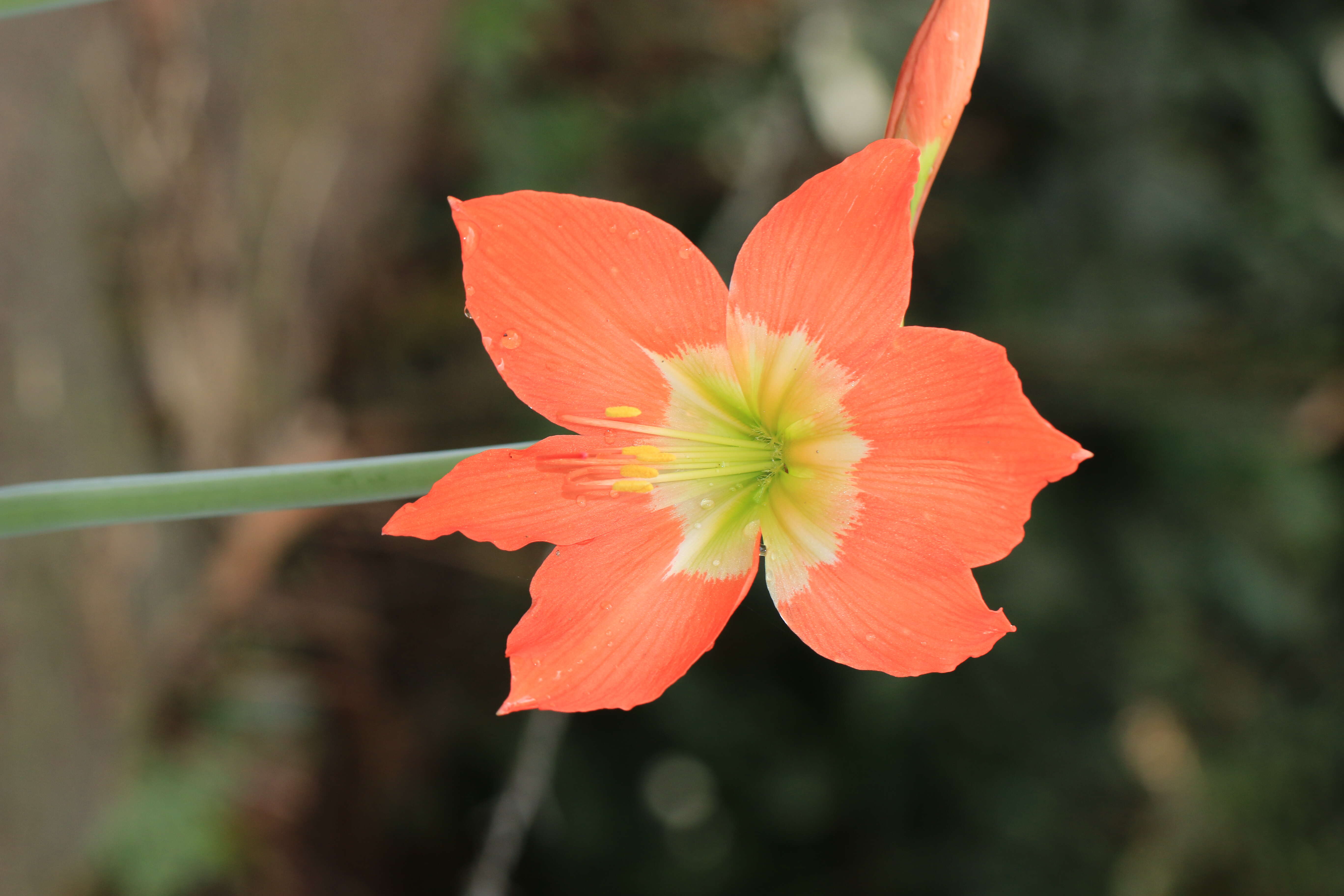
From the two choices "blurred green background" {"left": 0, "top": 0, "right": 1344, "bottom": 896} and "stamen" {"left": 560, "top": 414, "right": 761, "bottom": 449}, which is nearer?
"stamen" {"left": 560, "top": 414, "right": 761, "bottom": 449}

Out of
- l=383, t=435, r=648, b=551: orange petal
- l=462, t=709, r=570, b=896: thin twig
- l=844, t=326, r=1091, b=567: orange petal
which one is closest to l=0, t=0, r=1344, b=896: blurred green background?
l=462, t=709, r=570, b=896: thin twig

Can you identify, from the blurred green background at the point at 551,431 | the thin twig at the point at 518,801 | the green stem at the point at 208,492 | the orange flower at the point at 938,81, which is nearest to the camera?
the green stem at the point at 208,492

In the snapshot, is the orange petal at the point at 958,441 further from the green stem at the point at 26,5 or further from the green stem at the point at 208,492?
the green stem at the point at 26,5

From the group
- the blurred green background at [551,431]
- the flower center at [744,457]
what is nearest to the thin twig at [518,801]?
the blurred green background at [551,431]

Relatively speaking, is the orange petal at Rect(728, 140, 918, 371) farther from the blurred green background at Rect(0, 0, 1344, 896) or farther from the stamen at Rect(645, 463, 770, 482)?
the blurred green background at Rect(0, 0, 1344, 896)

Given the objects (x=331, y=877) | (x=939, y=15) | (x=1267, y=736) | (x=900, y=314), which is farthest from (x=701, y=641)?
(x=331, y=877)

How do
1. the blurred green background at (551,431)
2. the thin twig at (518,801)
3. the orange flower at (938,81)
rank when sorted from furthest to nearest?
the thin twig at (518,801)
the blurred green background at (551,431)
the orange flower at (938,81)

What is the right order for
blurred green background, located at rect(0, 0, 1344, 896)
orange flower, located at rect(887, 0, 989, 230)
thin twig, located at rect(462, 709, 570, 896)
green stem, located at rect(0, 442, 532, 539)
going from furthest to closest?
thin twig, located at rect(462, 709, 570, 896) → blurred green background, located at rect(0, 0, 1344, 896) → orange flower, located at rect(887, 0, 989, 230) → green stem, located at rect(0, 442, 532, 539)
